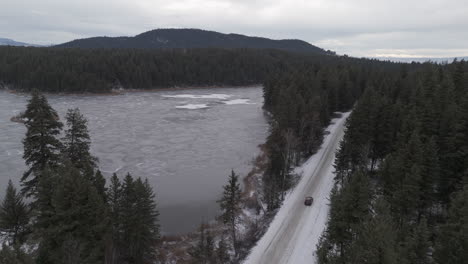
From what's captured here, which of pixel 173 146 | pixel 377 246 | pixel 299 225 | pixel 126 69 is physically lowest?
pixel 299 225

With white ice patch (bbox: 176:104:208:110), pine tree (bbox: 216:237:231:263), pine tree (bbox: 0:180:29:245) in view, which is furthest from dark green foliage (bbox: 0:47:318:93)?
pine tree (bbox: 216:237:231:263)

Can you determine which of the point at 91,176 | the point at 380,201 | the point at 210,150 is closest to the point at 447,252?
the point at 380,201

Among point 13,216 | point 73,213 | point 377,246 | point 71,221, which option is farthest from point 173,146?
point 377,246

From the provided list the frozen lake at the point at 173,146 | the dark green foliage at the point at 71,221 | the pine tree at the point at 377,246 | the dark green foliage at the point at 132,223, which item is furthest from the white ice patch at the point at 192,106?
the pine tree at the point at 377,246

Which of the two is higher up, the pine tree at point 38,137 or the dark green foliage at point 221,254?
the pine tree at point 38,137

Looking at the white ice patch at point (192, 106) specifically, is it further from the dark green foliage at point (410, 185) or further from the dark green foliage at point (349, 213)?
the dark green foliage at point (349, 213)

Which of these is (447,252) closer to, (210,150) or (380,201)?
(380,201)

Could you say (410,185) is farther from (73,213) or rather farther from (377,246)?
(73,213)
